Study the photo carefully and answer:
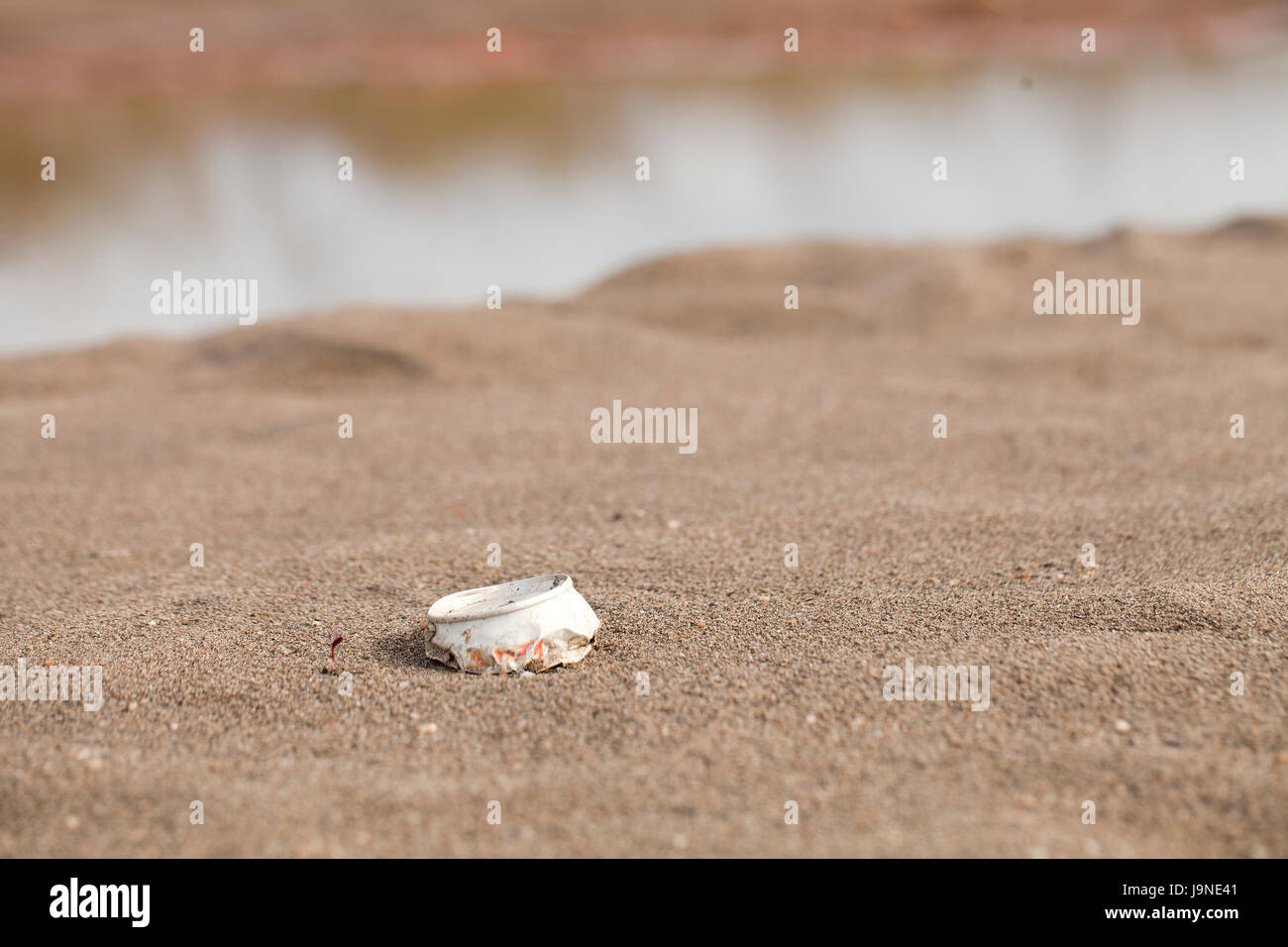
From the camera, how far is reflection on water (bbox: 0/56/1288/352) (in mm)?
7438

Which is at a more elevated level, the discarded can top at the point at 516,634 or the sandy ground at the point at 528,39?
the sandy ground at the point at 528,39

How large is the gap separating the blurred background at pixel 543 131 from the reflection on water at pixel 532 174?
1.0 inches

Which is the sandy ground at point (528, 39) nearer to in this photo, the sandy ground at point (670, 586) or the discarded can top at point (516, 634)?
the sandy ground at point (670, 586)

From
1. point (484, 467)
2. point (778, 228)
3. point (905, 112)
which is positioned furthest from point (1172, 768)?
point (905, 112)

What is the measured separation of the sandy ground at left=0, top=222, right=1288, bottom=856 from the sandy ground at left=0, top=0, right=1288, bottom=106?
4.15 m

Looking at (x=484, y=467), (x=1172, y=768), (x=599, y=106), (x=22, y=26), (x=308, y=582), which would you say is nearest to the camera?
(x=1172, y=768)

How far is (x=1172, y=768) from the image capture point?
6.22 ft

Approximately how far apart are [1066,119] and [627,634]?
9484 millimetres

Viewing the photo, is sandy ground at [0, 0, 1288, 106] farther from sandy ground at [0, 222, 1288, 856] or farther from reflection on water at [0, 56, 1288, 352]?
sandy ground at [0, 222, 1288, 856]

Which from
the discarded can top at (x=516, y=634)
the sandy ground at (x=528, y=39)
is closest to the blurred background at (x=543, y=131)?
the sandy ground at (x=528, y=39)

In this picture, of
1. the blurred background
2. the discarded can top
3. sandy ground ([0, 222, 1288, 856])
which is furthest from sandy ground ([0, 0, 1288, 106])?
the discarded can top

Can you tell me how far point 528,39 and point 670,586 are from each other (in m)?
8.09

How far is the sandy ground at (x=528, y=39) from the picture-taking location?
28.5 ft
